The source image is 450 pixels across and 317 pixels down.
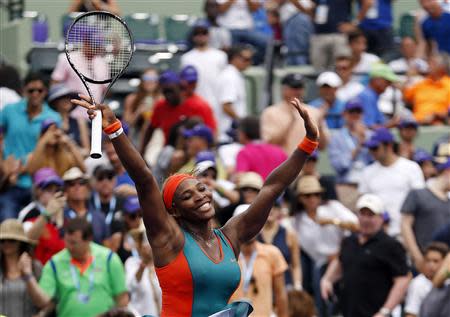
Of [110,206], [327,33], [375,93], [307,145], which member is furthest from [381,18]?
[307,145]

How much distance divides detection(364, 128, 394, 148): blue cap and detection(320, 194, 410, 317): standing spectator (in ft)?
4.78

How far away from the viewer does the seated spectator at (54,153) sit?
13086mm

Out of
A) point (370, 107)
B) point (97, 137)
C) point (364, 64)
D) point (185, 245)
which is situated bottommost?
point (364, 64)

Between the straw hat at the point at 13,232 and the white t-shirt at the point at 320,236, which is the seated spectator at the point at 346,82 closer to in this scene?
the white t-shirt at the point at 320,236

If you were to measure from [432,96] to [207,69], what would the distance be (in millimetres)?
2630

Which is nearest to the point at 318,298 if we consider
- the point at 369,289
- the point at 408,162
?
the point at 369,289

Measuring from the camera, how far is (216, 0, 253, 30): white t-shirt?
17469mm

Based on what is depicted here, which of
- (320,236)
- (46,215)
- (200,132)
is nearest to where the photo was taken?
(46,215)

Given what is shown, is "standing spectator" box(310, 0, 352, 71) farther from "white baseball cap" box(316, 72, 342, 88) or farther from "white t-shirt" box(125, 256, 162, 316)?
A: "white t-shirt" box(125, 256, 162, 316)

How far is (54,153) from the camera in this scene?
13.2 meters

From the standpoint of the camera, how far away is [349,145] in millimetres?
14953

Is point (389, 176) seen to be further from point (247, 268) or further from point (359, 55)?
point (359, 55)

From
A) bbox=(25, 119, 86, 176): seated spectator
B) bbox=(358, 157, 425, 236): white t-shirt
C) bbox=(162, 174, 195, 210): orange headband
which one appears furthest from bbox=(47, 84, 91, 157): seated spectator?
bbox=(162, 174, 195, 210): orange headband

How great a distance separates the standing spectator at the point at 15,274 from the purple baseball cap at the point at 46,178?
986mm
